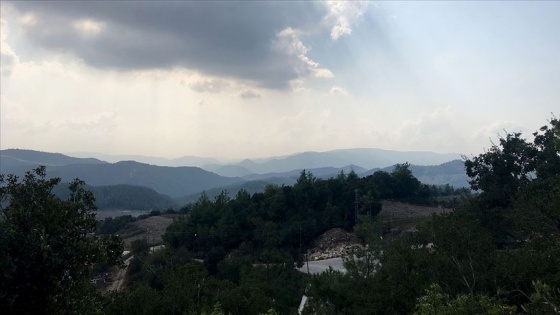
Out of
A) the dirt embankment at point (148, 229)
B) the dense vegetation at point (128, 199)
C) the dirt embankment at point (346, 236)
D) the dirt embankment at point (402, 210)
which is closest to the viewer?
the dirt embankment at point (346, 236)

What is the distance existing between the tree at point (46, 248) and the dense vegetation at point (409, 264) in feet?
0.15

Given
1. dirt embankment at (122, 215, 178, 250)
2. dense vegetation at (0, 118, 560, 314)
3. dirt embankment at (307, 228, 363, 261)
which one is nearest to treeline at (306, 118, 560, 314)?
dense vegetation at (0, 118, 560, 314)

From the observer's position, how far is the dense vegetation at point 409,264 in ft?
32.6

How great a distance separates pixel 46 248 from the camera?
7.03 metres

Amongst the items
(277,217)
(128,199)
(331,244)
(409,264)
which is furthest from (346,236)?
(128,199)

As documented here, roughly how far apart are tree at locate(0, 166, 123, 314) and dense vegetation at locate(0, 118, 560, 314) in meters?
0.04

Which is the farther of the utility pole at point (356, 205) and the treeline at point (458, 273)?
the utility pole at point (356, 205)

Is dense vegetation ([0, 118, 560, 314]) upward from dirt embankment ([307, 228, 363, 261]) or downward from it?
upward

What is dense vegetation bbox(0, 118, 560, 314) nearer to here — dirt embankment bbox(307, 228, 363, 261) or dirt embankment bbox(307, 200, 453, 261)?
dirt embankment bbox(307, 228, 363, 261)

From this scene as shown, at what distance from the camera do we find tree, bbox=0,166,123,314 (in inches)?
270

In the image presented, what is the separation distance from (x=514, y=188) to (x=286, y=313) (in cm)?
1865

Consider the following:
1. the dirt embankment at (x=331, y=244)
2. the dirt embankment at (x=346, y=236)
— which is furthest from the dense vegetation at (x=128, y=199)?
the dirt embankment at (x=331, y=244)

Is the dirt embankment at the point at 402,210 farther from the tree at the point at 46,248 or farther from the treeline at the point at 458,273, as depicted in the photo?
the tree at the point at 46,248

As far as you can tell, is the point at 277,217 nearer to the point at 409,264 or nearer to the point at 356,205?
the point at 356,205
